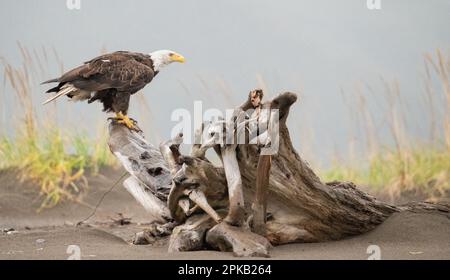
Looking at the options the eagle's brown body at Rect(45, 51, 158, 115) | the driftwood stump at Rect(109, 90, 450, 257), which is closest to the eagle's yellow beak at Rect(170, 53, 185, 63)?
the eagle's brown body at Rect(45, 51, 158, 115)

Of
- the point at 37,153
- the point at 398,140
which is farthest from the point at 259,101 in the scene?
the point at 37,153

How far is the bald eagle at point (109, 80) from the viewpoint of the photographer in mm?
6070

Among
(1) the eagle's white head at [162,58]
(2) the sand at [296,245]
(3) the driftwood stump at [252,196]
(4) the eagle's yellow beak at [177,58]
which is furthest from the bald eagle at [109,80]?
(3) the driftwood stump at [252,196]

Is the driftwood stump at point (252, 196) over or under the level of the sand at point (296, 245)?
over

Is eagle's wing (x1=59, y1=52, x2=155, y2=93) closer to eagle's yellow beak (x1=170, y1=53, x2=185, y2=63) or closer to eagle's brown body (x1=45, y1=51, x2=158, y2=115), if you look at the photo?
eagle's brown body (x1=45, y1=51, x2=158, y2=115)

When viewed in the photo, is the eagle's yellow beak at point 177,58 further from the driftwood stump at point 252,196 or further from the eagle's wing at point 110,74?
the driftwood stump at point 252,196

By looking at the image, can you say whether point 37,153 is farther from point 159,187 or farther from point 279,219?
point 279,219

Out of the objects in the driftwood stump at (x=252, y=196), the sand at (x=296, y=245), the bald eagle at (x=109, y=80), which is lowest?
the sand at (x=296, y=245)

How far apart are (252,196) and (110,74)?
199cm

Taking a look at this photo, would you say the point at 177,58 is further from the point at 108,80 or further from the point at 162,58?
the point at 108,80

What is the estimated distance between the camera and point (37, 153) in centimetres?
885

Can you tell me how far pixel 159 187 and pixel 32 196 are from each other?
3.74m

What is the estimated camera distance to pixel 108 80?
6145 millimetres

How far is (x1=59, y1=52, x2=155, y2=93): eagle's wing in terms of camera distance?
6062 mm
